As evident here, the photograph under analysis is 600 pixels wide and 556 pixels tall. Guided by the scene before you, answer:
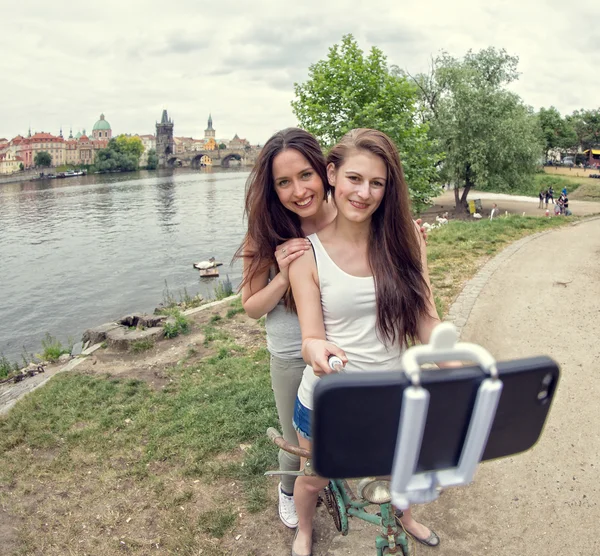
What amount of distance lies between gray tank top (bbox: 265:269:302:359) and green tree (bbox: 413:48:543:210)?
2481cm

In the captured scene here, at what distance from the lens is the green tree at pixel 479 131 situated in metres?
26.1

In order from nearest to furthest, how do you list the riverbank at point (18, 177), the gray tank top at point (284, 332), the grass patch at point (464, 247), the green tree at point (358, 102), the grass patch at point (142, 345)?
the gray tank top at point (284, 332)
the grass patch at point (142, 345)
the grass patch at point (464, 247)
the green tree at point (358, 102)
the riverbank at point (18, 177)

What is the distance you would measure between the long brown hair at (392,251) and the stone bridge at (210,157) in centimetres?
11104

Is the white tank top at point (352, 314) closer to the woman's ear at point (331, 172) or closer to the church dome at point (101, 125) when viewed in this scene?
the woman's ear at point (331, 172)

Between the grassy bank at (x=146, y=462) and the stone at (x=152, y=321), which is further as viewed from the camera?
the stone at (x=152, y=321)

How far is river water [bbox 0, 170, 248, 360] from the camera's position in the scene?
47.3ft

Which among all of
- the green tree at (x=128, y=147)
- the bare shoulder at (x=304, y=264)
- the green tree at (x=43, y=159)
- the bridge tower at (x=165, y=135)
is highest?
the bridge tower at (x=165, y=135)

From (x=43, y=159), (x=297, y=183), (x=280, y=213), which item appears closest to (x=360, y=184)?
(x=297, y=183)

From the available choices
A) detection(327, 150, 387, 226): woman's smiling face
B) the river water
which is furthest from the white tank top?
the river water

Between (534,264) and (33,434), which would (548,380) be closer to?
(33,434)

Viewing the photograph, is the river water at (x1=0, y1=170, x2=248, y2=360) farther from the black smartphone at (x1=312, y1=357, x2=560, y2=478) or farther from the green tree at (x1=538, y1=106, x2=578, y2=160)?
the green tree at (x1=538, y1=106, x2=578, y2=160)

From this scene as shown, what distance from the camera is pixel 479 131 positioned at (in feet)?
87.0

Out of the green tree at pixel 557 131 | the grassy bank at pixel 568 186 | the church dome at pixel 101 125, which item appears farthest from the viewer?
the church dome at pixel 101 125

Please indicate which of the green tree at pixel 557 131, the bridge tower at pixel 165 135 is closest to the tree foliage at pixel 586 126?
the green tree at pixel 557 131
